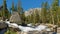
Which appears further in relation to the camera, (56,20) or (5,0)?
(5,0)

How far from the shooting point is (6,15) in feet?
84.9

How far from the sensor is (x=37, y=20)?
28016mm

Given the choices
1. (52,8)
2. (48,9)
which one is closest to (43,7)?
(48,9)

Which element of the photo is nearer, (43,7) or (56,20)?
(56,20)

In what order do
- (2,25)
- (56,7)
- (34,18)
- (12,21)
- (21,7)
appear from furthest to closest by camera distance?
(34,18) < (21,7) < (56,7) < (12,21) < (2,25)

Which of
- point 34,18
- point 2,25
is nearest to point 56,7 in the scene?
point 34,18

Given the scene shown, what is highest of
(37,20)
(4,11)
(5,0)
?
(5,0)

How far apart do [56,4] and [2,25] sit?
1105 cm

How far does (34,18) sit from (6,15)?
15.6 feet

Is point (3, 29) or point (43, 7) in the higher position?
point (43, 7)

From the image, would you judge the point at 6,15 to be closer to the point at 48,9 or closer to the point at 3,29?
the point at 48,9

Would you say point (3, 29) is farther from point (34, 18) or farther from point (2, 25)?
point (34, 18)

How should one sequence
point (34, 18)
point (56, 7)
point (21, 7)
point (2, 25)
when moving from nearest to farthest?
point (2, 25) → point (56, 7) → point (21, 7) → point (34, 18)

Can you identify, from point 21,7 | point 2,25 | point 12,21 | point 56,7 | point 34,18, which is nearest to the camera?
point 2,25
